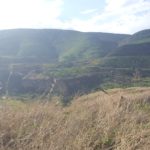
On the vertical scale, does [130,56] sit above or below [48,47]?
below

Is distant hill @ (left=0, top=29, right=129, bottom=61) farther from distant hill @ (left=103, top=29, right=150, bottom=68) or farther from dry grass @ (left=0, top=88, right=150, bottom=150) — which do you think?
dry grass @ (left=0, top=88, right=150, bottom=150)

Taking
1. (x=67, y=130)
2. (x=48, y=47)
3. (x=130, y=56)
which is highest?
(x=67, y=130)

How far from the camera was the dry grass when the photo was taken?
493 centimetres

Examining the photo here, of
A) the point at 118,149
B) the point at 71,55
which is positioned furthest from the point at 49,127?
the point at 71,55

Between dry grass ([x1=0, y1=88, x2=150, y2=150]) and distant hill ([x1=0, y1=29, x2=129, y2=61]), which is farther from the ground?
dry grass ([x1=0, y1=88, x2=150, y2=150])

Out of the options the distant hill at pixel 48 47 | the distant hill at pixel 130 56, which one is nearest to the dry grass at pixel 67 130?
the distant hill at pixel 130 56

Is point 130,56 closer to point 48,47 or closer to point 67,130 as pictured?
point 48,47

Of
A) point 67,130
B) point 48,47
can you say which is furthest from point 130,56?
point 67,130

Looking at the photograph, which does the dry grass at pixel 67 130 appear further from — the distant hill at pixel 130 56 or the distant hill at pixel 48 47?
the distant hill at pixel 48 47

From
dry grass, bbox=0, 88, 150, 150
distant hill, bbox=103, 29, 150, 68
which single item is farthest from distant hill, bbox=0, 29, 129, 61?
dry grass, bbox=0, 88, 150, 150

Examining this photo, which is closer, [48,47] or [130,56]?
[130,56]

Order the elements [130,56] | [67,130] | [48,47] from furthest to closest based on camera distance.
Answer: [48,47] → [130,56] → [67,130]

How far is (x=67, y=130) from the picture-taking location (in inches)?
212

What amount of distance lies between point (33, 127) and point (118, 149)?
58.5 inches
